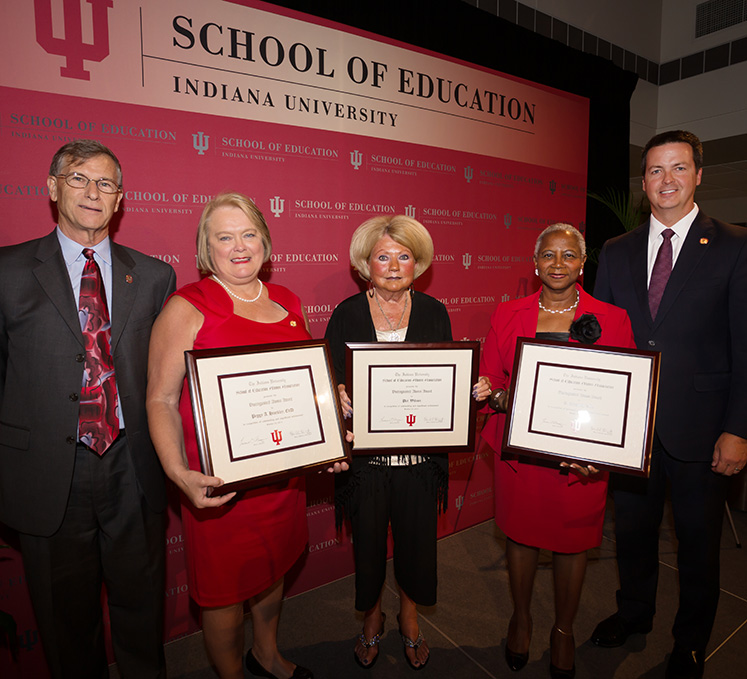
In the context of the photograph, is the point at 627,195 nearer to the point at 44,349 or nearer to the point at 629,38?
the point at 629,38

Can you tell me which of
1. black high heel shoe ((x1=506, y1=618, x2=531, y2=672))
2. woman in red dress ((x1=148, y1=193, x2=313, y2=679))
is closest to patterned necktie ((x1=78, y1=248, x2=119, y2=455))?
woman in red dress ((x1=148, y1=193, x2=313, y2=679))

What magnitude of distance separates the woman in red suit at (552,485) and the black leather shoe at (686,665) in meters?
0.47

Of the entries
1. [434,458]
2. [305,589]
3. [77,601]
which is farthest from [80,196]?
[305,589]

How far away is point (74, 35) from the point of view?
6.59ft

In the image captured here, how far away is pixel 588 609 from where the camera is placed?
2664 mm

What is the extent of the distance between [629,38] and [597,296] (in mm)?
3804

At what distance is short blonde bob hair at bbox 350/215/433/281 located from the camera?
81.1 inches

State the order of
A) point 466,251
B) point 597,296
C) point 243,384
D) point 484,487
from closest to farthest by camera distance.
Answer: point 243,384 → point 597,296 → point 466,251 → point 484,487

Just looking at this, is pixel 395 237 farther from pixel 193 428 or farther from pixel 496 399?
pixel 193 428

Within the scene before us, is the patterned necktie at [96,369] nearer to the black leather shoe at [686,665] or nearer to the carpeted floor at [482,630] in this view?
the carpeted floor at [482,630]

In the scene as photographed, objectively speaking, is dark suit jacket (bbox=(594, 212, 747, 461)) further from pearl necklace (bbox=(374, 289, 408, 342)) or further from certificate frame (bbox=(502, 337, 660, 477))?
pearl necklace (bbox=(374, 289, 408, 342))

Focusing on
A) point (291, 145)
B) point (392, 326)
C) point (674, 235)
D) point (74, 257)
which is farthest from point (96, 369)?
point (674, 235)

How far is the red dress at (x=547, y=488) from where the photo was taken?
2.02 m

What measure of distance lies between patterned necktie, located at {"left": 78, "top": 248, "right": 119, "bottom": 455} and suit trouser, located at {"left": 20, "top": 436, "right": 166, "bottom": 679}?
0.23 ft
